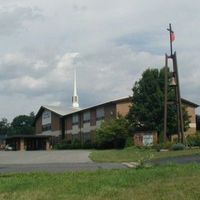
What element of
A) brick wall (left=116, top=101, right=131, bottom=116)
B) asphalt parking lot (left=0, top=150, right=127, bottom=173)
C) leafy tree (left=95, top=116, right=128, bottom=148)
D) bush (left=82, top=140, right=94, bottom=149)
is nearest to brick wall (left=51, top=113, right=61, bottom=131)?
bush (left=82, top=140, right=94, bottom=149)

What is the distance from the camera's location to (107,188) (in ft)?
41.9

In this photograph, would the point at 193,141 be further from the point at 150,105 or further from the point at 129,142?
the point at 150,105

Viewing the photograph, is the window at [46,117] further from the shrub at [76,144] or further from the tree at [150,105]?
the tree at [150,105]

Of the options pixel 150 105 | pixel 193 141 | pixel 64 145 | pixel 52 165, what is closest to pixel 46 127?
A: pixel 64 145

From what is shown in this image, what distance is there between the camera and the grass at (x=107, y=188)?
1132cm

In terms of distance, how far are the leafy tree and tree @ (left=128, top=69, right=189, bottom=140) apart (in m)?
2.34

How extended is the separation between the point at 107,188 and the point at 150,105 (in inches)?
2389

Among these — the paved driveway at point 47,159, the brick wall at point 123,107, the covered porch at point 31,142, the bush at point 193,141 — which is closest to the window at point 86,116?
the brick wall at point 123,107

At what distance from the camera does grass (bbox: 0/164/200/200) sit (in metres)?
11.3

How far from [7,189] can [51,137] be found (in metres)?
99.0

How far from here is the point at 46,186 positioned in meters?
13.8

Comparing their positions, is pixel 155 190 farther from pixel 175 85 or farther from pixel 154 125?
pixel 154 125

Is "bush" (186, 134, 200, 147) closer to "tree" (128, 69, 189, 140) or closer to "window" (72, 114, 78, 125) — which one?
"tree" (128, 69, 189, 140)

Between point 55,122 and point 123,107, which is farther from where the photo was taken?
point 55,122
